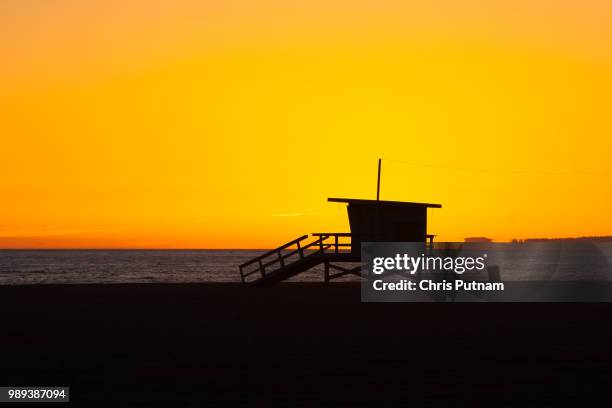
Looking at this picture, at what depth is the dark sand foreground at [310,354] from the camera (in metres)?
12.6

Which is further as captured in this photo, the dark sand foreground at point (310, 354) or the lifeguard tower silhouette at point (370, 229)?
the lifeguard tower silhouette at point (370, 229)

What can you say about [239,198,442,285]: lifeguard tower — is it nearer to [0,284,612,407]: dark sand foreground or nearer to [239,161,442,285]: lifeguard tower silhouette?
[239,161,442,285]: lifeguard tower silhouette

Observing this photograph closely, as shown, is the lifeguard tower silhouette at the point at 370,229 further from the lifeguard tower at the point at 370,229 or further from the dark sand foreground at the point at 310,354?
the dark sand foreground at the point at 310,354

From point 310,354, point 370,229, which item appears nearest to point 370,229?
point 370,229

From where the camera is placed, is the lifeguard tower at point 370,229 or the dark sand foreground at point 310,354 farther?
the lifeguard tower at point 370,229

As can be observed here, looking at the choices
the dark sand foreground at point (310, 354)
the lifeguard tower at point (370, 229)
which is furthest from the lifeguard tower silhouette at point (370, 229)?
the dark sand foreground at point (310, 354)

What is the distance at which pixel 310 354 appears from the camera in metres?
16.6

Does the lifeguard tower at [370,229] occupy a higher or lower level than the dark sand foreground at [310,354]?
higher

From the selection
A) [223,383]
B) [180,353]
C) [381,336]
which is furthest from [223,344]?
[223,383]

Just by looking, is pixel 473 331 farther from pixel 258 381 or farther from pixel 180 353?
pixel 258 381

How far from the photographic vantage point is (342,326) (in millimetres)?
21969

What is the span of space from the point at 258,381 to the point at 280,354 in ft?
9.80

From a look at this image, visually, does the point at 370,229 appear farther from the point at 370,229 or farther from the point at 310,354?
Result: the point at 310,354

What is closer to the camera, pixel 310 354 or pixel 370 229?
pixel 310 354
